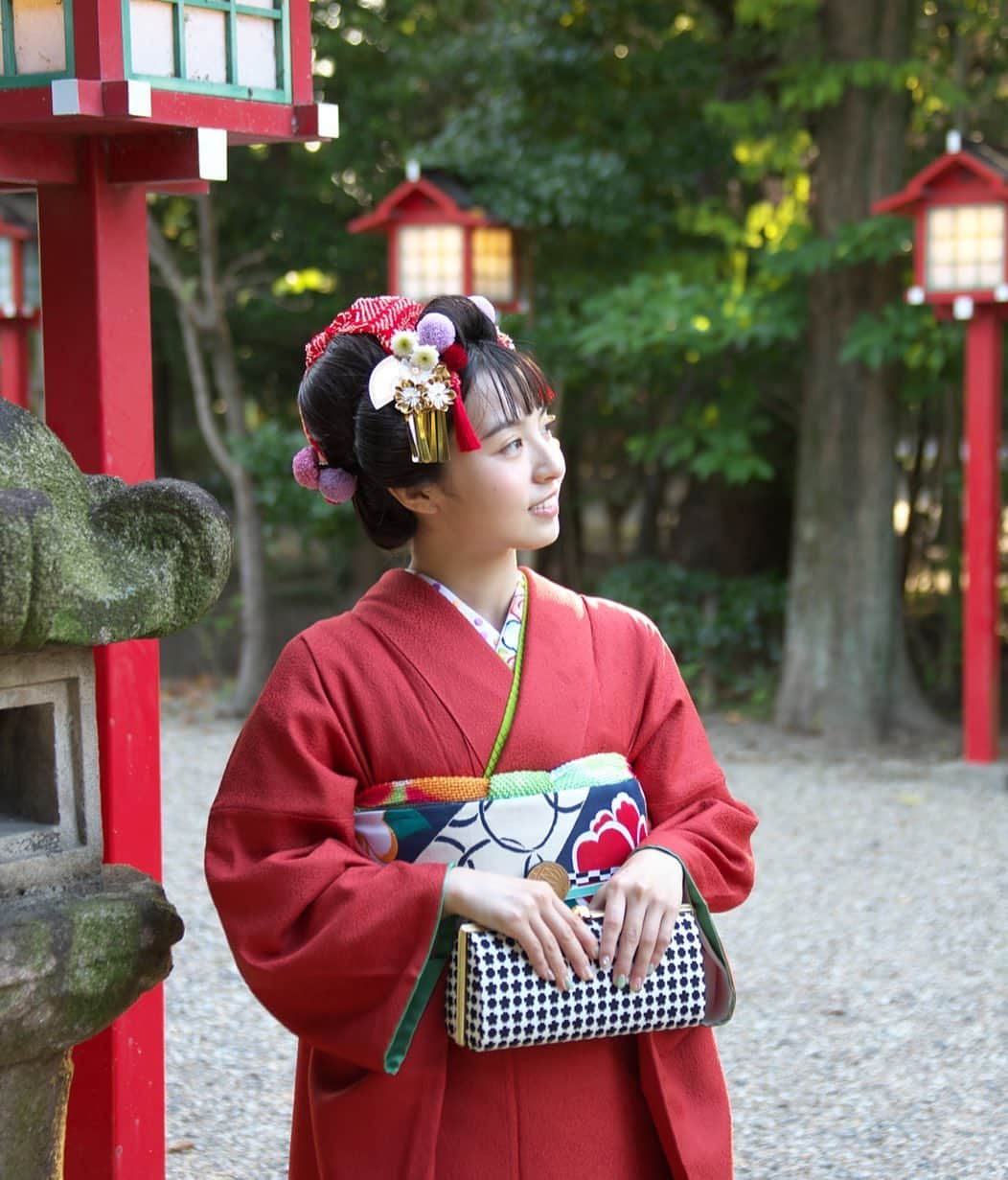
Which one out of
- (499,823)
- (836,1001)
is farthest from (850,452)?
(499,823)

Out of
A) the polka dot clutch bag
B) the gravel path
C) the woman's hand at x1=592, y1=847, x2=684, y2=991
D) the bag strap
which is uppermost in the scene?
the bag strap

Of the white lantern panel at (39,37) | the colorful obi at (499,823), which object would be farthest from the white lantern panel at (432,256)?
the colorful obi at (499,823)

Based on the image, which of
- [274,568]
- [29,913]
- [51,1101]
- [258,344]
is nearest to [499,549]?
[29,913]

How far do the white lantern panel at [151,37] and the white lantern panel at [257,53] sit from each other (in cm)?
13

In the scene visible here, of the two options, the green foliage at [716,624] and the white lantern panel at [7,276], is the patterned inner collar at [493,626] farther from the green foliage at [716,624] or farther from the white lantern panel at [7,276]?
the white lantern panel at [7,276]

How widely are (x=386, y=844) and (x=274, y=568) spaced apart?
10.2 metres

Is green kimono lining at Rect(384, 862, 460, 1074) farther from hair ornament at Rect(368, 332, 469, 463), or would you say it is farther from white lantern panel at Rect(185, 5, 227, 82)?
white lantern panel at Rect(185, 5, 227, 82)

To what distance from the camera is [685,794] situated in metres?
2.12

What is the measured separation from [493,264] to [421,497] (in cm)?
559

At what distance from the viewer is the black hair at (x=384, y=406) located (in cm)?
201

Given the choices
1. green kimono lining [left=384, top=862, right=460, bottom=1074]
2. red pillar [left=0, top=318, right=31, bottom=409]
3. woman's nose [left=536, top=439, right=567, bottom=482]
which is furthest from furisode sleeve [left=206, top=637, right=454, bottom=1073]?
red pillar [left=0, top=318, right=31, bottom=409]

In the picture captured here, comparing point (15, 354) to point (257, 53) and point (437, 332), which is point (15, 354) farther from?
point (437, 332)

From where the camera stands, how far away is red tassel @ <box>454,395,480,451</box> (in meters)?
1.96

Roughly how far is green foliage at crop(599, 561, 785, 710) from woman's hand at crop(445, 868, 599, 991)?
6.57 metres
